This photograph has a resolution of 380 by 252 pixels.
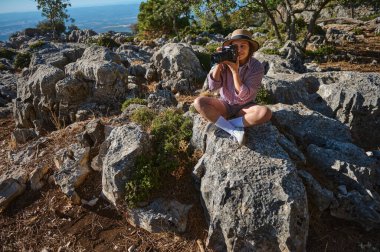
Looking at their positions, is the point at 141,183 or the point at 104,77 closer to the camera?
the point at 141,183

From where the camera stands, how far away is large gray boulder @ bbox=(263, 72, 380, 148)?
314 inches

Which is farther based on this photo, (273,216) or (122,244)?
(122,244)

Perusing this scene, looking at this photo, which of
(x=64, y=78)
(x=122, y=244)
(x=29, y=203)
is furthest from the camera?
(x=64, y=78)

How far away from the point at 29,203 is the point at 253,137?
206 inches

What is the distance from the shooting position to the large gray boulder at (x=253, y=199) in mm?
5129

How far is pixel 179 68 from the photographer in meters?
14.6

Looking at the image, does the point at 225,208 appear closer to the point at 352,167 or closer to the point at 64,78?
the point at 352,167

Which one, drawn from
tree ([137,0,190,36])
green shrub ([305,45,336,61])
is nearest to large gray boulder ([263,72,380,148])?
green shrub ([305,45,336,61])

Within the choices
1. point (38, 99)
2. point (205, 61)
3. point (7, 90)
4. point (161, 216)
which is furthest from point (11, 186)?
point (7, 90)

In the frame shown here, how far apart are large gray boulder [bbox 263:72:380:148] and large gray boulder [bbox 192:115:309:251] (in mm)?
3245

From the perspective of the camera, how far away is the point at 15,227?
21.9 feet

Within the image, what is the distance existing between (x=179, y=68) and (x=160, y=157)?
8742mm

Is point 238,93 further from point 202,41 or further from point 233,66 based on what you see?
point 202,41

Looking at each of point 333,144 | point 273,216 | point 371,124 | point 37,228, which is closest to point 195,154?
point 273,216
